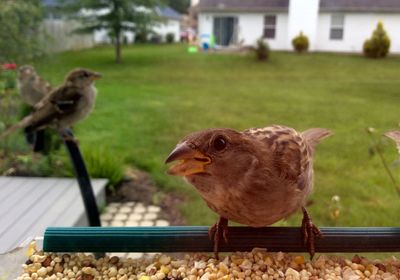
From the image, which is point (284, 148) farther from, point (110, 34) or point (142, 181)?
point (110, 34)

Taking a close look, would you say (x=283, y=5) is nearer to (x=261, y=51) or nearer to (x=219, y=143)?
(x=261, y=51)

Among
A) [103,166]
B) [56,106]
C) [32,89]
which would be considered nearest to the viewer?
[56,106]

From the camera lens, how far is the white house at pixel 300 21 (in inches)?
575

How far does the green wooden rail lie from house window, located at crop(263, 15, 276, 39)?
16600 mm

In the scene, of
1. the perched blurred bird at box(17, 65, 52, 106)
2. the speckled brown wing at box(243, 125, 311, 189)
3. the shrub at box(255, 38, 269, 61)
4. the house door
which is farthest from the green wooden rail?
the house door

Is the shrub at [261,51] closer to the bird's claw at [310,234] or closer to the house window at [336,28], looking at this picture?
the house window at [336,28]

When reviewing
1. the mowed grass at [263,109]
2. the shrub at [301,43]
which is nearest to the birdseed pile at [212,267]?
the mowed grass at [263,109]

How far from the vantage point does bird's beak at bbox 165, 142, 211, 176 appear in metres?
1.06

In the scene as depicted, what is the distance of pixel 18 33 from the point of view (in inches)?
310

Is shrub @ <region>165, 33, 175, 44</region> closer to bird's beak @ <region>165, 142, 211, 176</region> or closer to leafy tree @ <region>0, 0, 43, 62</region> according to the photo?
leafy tree @ <region>0, 0, 43, 62</region>

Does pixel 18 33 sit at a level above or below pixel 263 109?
above

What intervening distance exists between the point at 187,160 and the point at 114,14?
1414 centimetres

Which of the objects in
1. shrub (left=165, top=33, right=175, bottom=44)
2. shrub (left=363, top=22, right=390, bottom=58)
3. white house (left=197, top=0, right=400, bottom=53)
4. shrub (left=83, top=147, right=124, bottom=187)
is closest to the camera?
shrub (left=83, top=147, right=124, bottom=187)

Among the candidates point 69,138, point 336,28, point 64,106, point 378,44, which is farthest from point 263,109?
point 336,28
